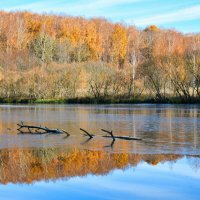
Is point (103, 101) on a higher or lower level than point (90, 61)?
lower

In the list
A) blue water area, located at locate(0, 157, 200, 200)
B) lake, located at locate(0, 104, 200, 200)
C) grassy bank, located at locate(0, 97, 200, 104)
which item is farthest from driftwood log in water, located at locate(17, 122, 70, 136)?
grassy bank, located at locate(0, 97, 200, 104)

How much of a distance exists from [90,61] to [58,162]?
58.7 meters

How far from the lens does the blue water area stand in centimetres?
1086

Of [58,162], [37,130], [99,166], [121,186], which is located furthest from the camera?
[37,130]

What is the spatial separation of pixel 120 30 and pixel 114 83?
62.4m

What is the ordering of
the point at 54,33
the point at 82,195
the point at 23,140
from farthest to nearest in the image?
1. the point at 54,33
2. the point at 23,140
3. the point at 82,195

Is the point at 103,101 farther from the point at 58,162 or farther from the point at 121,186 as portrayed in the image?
the point at 121,186

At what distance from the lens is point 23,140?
20.7 meters

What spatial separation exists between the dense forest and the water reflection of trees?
35.5 metres

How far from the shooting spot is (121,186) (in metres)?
11.8

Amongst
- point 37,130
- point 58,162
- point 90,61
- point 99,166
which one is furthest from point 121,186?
point 90,61

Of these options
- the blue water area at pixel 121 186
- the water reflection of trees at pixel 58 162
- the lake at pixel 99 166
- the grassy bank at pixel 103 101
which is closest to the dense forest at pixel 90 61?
the grassy bank at pixel 103 101

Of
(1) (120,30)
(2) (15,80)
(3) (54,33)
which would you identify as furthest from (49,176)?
(1) (120,30)

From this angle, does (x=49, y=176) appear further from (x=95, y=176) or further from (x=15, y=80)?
(x=15, y=80)
